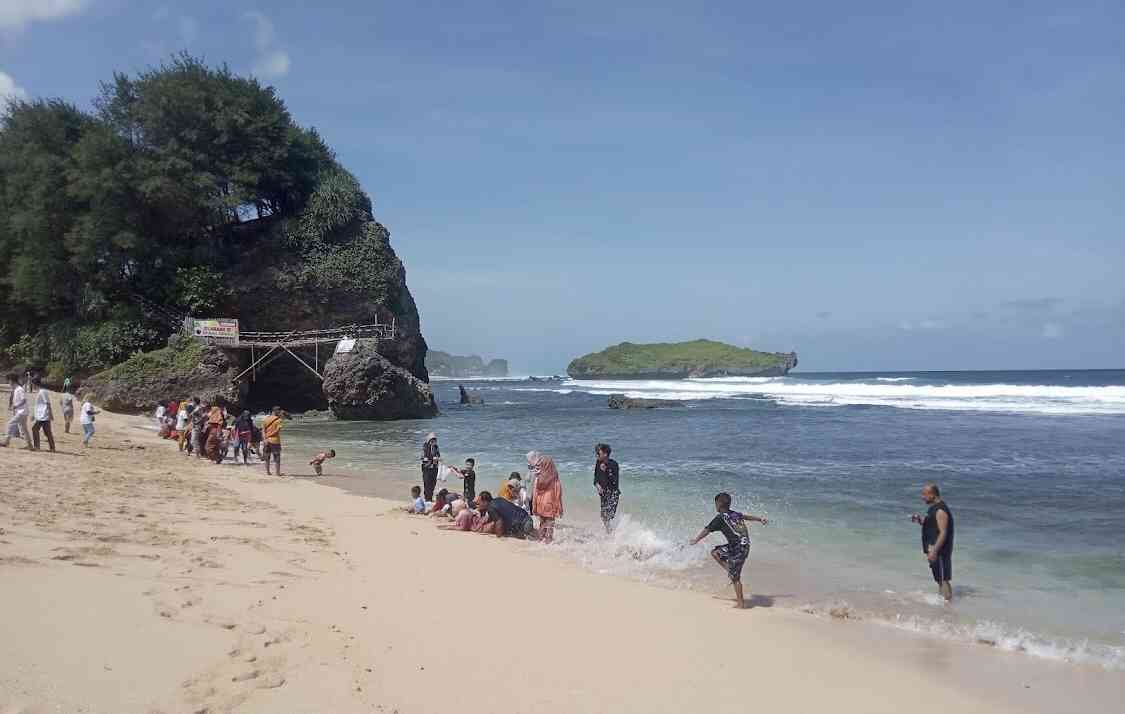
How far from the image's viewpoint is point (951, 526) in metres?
7.95

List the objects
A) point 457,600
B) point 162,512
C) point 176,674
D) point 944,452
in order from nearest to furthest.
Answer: point 176,674, point 457,600, point 162,512, point 944,452

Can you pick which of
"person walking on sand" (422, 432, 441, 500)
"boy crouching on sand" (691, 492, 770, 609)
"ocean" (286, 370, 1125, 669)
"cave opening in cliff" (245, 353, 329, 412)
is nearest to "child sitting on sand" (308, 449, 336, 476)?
"ocean" (286, 370, 1125, 669)

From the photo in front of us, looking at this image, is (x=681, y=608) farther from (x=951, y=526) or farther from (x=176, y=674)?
(x=176, y=674)

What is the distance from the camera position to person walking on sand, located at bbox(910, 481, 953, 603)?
25.6ft

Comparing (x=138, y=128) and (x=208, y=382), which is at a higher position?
(x=138, y=128)

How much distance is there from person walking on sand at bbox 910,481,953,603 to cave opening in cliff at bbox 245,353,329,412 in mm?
32815

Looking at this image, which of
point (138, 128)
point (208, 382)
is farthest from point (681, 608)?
point (138, 128)

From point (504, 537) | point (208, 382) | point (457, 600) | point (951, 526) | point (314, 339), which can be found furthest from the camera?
point (314, 339)

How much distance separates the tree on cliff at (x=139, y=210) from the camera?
1310 inches

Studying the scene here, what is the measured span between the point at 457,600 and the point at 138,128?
1528 inches

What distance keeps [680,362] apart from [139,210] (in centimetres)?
12539

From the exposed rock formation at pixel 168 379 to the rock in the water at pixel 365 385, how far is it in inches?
176

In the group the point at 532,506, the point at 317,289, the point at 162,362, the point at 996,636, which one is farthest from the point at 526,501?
the point at 317,289

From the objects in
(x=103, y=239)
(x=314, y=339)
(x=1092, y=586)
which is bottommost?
(x=1092, y=586)
